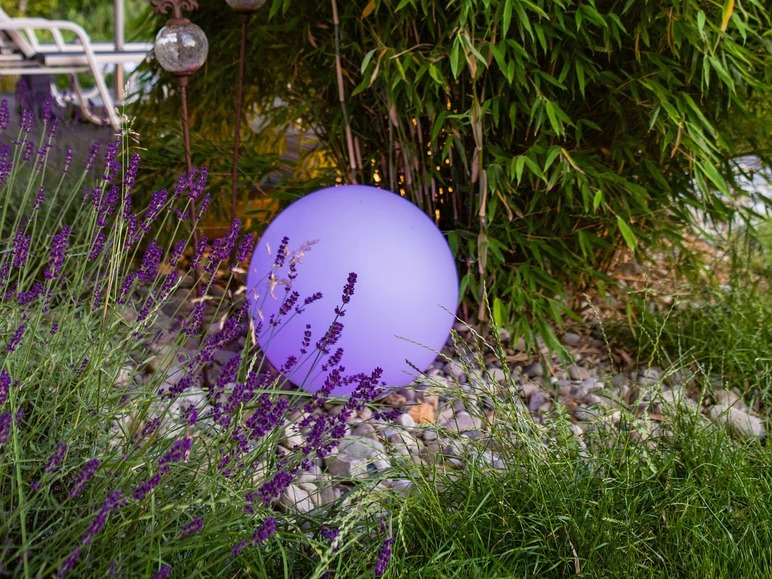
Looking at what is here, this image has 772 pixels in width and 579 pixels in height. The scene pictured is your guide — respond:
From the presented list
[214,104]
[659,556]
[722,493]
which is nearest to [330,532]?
[659,556]

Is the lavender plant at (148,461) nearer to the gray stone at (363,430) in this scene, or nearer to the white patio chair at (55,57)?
the gray stone at (363,430)

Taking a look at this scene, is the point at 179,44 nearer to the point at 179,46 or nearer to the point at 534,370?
the point at 179,46

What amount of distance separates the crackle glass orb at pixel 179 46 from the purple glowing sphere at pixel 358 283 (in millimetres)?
500

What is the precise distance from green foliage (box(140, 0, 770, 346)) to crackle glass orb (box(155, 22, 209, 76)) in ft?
1.07

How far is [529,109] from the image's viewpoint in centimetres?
275

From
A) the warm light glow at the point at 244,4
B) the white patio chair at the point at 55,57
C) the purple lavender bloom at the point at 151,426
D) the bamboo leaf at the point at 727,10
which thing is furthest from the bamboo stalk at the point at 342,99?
the white patio chair at the point at 55,57

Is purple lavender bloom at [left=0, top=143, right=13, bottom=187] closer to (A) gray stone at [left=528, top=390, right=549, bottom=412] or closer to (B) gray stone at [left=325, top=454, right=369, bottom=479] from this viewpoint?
(B) gray stone at [left=325, top=454, right=369, bottom=479]

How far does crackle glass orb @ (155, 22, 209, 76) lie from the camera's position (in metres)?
2.49

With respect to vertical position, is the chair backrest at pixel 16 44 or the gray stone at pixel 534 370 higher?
the chair backrest at pixel 16 44

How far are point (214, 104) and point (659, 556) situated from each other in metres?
2.54

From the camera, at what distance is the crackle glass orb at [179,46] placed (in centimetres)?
249

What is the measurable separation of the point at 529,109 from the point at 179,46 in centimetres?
104

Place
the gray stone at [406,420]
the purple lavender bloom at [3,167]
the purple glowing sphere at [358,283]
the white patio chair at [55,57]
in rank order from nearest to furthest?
the purple lavender bloom at [3,167]
the purple glowing sphere at [358,283]
the gray stone at [406,420]
the white patio chair at [55,57]

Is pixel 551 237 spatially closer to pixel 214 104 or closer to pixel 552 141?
pixel 552 141
